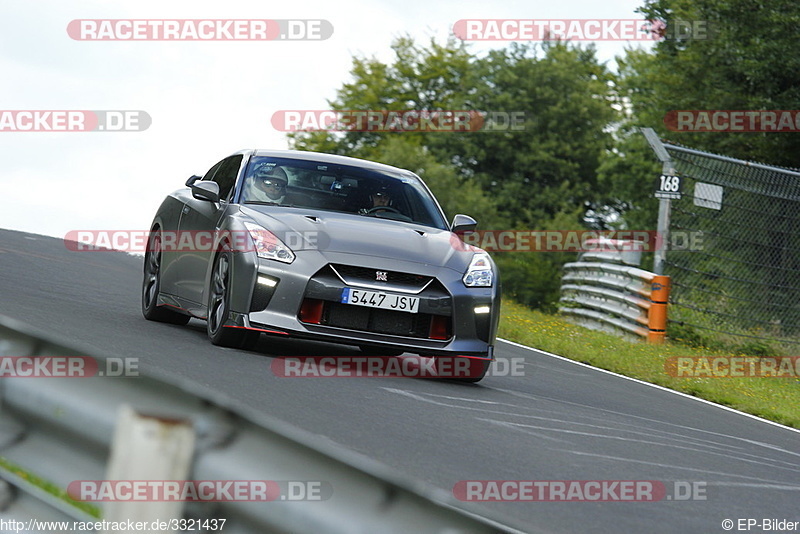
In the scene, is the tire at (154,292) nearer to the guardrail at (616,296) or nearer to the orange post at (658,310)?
the orange post at (658,310)

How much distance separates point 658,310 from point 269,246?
9.93 metres

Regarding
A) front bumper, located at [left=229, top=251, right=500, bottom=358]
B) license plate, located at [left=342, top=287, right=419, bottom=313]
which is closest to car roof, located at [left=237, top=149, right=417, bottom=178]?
front bumper, located at [left=229, top=251, right=500, bottom=358]

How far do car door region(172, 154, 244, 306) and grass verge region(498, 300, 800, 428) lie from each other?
517cm

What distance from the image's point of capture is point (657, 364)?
46.8 feet

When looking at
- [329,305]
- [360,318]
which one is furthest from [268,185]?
[360,318]

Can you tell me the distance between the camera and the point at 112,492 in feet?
8.57

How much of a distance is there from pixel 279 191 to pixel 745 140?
19303 millimetres

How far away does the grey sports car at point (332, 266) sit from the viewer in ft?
27.6

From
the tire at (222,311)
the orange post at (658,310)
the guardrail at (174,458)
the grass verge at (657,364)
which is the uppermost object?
the guardrail at (174,458)

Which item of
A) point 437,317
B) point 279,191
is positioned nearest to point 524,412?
point 437,317

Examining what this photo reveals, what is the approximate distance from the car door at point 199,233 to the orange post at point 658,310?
8.39 m

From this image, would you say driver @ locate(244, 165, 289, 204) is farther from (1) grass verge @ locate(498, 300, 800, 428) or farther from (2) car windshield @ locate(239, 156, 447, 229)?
(1) grass verge @ locate(498, 300, 800, 428)

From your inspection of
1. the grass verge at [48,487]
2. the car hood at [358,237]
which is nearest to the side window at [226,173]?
the car hood at [358,237]

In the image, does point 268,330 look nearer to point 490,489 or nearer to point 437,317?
point 437,317
